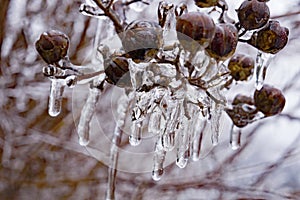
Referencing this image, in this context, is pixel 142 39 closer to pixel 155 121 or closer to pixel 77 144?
pixel 155 121

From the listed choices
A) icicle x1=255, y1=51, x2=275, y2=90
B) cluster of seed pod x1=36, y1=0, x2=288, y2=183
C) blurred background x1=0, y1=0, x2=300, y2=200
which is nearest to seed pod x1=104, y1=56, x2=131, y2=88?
cluster of seed pod x1=36, y1=0, x2=288, y2=183

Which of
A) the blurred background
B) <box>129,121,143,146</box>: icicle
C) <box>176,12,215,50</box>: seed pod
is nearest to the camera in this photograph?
<box>176,12,215,50</box>: seed pod

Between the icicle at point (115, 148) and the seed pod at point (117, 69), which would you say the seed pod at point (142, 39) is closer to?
the seed pod at point (117, 69)

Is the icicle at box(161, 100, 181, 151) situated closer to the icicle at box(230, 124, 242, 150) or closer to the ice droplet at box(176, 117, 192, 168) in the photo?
the ice droplet at box(176, 117, 192, 168)

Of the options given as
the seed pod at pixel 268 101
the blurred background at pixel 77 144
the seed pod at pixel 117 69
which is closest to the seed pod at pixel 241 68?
the seed pod at pixel 268 101

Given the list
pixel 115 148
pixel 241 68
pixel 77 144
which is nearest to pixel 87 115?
pixel 115 148

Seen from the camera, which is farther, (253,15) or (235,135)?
(235,135)
